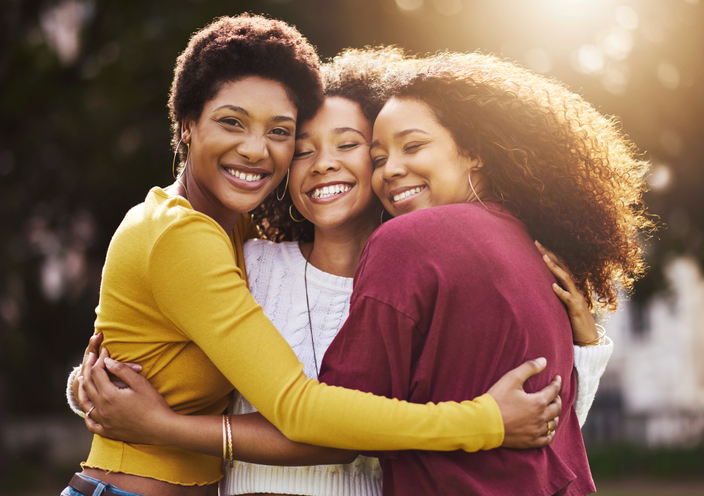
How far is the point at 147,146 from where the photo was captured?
9.28 metres

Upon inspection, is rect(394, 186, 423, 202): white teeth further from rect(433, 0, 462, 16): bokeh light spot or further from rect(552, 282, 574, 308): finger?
rect(433, 0, 462, 16): bokeh light spot

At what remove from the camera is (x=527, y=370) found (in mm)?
2162

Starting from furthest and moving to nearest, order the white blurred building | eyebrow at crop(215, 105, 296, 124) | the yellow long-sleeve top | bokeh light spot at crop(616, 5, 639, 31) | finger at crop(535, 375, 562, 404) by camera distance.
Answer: the white blurred building
bokeh light spot at crop(616, 5, 639, 31)
eyebrow at crop(215, 105, 296, 124)
finger at crop(535, 375, 562, 404)
the yellow long-sleeve top

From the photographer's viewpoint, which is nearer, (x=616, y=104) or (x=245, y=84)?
(x=245, y=84)

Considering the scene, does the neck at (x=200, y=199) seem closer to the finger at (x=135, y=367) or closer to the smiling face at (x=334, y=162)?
the smiling face at (x=334, y=162)

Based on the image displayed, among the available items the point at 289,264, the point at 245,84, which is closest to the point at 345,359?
the point at 289,264

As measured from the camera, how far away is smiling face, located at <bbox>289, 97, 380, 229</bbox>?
3.11m

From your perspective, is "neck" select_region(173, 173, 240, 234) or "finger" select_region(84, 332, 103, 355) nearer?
"finger" select_region(84, 332, 103, 355)

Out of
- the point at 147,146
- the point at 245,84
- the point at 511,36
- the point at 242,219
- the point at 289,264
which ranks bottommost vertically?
the point at 289,264

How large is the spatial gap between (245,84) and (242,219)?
869mm

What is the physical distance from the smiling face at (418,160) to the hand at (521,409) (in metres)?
0.82

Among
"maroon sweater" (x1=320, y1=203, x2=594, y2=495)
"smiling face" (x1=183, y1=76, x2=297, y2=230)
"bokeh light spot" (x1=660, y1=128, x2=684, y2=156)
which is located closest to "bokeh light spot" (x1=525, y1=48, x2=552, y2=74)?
"bokeh light spot" (x1=660, y1=128, x2=684, y2=156)

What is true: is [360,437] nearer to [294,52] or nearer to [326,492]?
[326,492]

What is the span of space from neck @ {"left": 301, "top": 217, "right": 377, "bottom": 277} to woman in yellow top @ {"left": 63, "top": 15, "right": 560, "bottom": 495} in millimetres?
367
